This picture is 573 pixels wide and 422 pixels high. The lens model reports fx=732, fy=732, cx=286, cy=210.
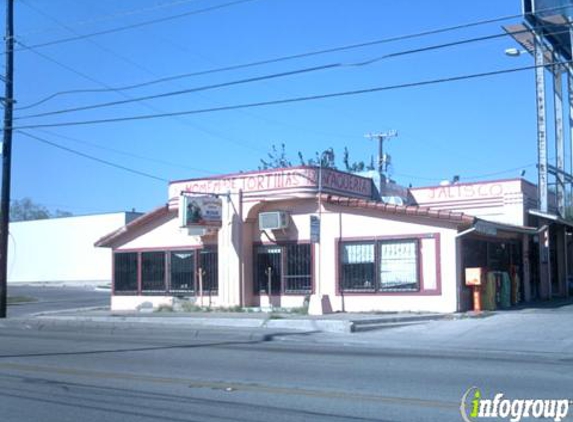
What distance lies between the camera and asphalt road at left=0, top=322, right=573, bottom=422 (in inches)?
349

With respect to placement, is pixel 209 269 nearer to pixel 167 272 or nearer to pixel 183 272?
pixel 183 272

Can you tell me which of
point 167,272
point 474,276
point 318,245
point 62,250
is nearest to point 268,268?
point 318,245

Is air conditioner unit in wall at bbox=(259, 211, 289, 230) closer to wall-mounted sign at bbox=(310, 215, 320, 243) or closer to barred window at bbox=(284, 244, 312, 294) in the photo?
barred window at bbox=(284, 244, 312, 294)

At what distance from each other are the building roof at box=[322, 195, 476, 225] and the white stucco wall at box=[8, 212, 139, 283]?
36063 mm

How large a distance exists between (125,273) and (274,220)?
8328 millimetres

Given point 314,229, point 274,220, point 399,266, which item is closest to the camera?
point 399,266

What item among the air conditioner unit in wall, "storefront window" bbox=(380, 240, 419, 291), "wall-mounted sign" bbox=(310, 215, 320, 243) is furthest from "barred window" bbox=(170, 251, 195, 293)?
"storefront window" bbox=(380, 240, 419, 291)

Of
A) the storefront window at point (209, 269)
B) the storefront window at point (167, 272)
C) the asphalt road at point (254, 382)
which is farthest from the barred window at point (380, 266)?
the asphalt road at point (254, 382)

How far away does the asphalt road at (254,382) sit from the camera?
8870 millimetres

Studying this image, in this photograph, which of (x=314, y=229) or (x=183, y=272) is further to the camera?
(x=183, y=272)

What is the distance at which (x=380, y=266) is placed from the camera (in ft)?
80.1

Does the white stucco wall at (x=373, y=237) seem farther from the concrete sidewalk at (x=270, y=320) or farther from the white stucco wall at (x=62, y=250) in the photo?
the white stucco wall at (x=62, y=250)

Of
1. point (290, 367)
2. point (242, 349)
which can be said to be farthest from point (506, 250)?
point (290, 367)

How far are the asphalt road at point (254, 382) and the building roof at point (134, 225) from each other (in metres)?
12.7
